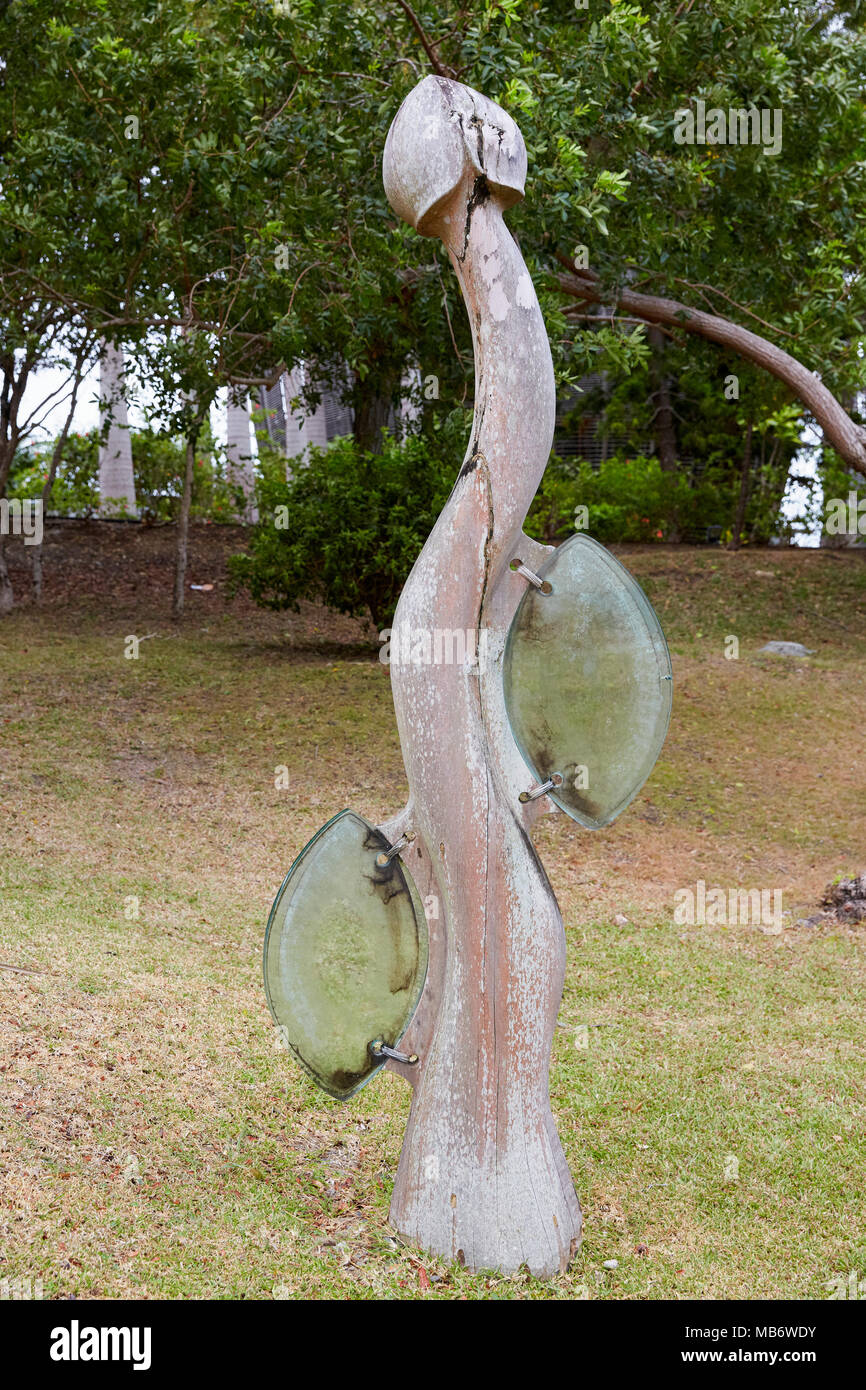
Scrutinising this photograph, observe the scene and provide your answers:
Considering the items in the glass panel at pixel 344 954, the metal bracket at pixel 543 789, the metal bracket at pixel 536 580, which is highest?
the metal bracket at pixel 536 580

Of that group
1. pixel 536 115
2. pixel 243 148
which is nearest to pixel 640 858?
pixel 536 115

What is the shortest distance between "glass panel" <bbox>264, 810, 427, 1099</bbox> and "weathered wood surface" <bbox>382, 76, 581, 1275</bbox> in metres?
0.10

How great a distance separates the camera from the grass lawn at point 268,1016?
138 inches

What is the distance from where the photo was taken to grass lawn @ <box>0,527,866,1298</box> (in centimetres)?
351

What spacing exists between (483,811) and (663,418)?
1643 centimetres

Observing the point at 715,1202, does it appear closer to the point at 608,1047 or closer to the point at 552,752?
the point at 608,1047
